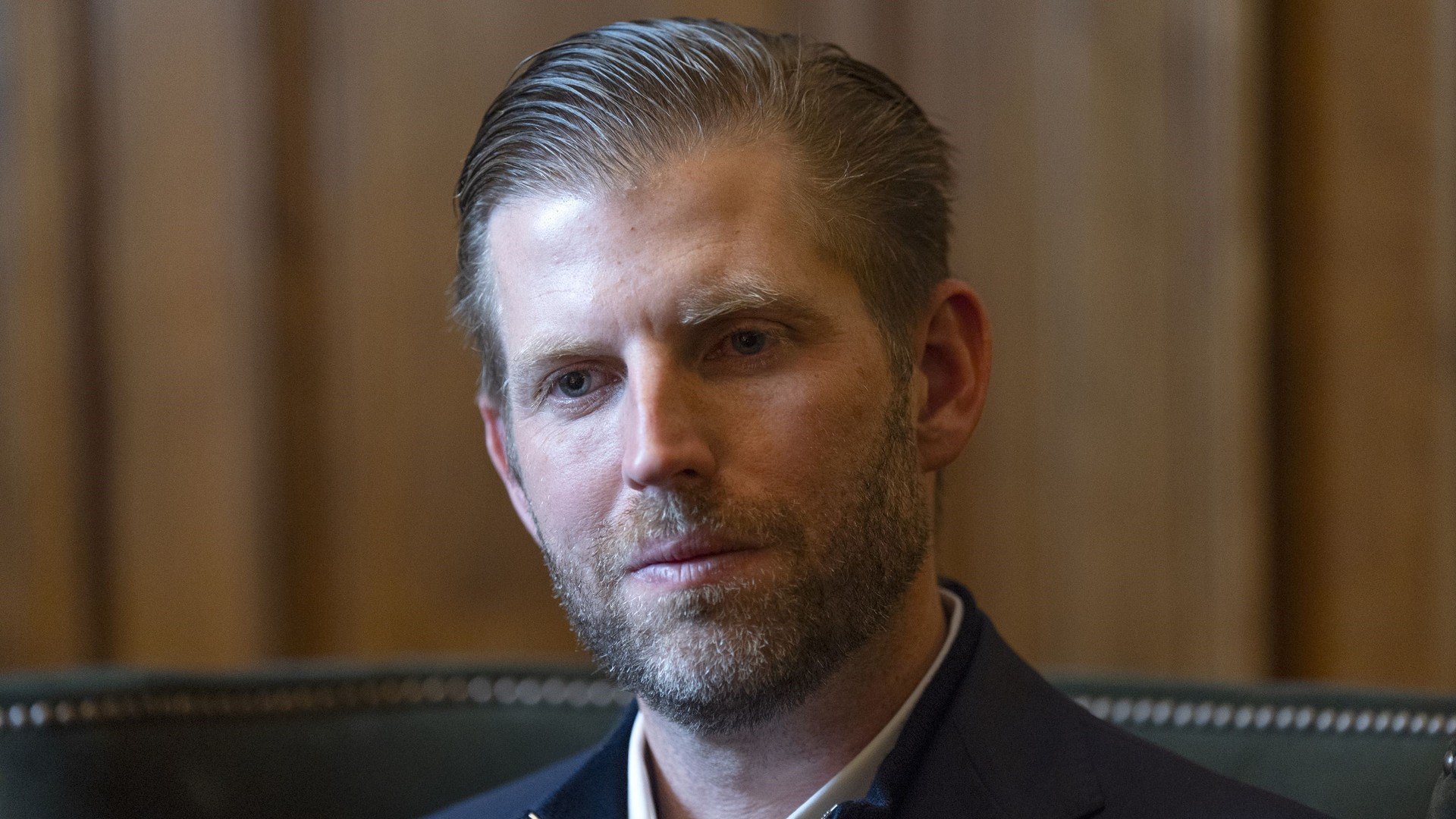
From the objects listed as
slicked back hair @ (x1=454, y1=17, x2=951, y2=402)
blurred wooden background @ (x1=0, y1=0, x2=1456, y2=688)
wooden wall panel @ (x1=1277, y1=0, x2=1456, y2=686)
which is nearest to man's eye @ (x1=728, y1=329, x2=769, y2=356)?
slicked back hair @ (x1=454, y1=17, x2=951, y2=402)

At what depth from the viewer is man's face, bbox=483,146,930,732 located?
125 cm

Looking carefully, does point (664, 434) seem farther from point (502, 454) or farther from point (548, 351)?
point (502, 454)

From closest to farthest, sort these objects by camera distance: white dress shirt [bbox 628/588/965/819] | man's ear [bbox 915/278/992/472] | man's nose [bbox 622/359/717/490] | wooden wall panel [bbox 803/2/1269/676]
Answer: man's nose [bbox 622/359/717/490]
white dress shirt [bbox 628/588/965/819]
man's ear [bbox 915/278/992/472]
wooden wall panel [bbox 803/2/1269/676]

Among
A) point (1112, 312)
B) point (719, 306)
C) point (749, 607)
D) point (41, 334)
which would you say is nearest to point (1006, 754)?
point (749, 607)

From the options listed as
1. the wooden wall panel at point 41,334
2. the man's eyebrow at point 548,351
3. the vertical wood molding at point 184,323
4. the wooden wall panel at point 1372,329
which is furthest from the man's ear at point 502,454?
the wooden wall panel at point 1372,329

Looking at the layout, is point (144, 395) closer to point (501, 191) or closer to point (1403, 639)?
point (501, 191)

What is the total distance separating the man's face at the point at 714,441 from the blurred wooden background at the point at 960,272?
78 cm

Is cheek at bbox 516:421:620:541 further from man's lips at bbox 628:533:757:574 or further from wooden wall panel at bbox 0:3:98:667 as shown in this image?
wooden wall panel at bbox 0:3:98:667

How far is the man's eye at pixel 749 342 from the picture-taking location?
50.8 inches

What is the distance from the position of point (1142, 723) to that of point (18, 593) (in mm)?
1518

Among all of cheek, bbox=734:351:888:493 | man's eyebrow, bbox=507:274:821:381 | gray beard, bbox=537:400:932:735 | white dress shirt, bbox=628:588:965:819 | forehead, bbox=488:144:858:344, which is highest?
forehead, bbox=488:144:858:344

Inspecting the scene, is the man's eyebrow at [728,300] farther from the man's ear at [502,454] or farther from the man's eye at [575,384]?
the man's ear at [502,454]

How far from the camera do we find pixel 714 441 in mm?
1250

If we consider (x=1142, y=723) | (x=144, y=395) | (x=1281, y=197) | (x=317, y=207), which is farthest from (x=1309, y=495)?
(x=144, y=395)
